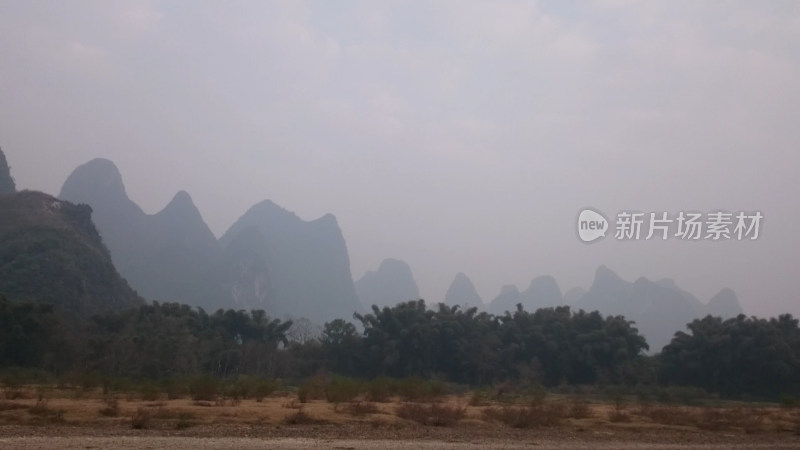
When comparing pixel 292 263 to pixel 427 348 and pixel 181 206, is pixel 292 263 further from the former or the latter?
pixel 427 348

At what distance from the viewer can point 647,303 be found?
138250 mm

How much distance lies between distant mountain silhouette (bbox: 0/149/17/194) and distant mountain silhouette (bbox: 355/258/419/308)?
88.1m

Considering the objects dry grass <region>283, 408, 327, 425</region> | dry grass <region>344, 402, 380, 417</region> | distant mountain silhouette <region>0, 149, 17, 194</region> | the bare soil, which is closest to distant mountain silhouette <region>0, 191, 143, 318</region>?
distant mountain silhouette <region>0, 149, 17, 194</region>

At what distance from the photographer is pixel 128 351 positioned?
38281 millimetres

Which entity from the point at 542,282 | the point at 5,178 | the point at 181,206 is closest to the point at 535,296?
the point at 542,282

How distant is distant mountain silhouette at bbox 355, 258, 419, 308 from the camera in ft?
552

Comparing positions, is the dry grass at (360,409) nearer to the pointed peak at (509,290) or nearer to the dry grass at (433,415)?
the dry grass at (433,415)

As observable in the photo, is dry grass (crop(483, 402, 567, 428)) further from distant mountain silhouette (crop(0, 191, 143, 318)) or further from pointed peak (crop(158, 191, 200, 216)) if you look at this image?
pointed peak (crop(158, 191, 200, 216))

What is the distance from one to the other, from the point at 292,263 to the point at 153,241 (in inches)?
1151

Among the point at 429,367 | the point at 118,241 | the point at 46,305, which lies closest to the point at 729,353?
the point at 429,367

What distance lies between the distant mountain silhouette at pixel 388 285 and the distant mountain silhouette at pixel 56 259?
98.4 meters

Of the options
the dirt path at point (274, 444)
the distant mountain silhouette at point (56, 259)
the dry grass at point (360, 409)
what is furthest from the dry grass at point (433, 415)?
the distant mountain silhouette at point (56, 259)

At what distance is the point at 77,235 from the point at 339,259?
84609 mm

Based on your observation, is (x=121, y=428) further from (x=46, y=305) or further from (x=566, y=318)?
(x=566, y=318)
